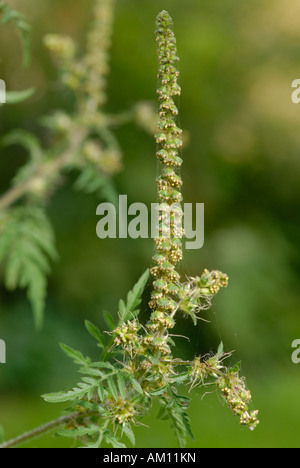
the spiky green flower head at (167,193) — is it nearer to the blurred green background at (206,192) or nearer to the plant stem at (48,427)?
the plant stem at (48,427)

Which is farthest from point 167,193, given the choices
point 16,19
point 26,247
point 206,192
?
point 206,192

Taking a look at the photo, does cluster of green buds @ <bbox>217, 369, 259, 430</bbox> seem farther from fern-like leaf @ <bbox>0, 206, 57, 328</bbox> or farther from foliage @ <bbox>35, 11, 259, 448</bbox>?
fern-like leaf @ <bbox>0, 206, 57, 328</bbox>

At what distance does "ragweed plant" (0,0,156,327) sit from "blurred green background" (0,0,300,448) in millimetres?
929

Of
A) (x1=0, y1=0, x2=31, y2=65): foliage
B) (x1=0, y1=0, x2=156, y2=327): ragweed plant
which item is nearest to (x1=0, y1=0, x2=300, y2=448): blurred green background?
(x1=0, y1=0, x2=156, y2=327): ragweed plant

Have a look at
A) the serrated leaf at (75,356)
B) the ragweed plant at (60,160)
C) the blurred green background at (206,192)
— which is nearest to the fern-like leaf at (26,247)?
the ragweed plant at (60,160)

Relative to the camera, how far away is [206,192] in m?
2.87

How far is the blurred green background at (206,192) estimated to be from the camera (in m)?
2.59

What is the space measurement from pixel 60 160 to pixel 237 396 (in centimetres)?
101

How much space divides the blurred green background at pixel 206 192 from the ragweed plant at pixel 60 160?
929 mm

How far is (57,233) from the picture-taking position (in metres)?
2.77

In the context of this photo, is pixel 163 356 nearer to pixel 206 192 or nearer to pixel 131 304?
pixel 131 304

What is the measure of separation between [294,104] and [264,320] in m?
1.06

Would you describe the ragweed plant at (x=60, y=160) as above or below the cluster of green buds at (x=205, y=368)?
above
